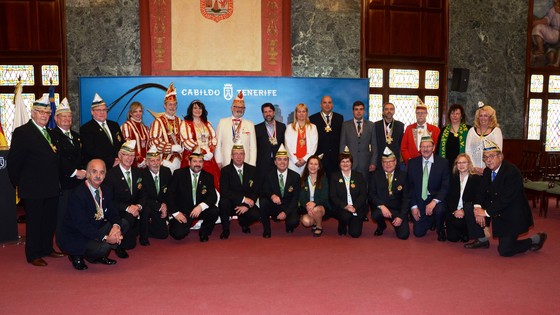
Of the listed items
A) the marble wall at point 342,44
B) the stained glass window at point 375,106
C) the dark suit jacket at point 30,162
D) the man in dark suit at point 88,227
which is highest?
the marble wall at point 342,44

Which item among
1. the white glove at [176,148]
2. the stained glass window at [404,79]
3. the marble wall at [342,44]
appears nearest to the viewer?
the white glove at [176,148]

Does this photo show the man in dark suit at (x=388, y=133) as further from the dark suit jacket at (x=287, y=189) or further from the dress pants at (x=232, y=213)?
the dress pants at (x=232, y=213)

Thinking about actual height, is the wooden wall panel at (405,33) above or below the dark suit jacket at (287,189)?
above

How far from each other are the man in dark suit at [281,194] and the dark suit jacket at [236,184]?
146 millimetres

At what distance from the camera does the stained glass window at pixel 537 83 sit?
32.9ft

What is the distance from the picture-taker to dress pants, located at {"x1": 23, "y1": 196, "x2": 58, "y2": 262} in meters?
4.63

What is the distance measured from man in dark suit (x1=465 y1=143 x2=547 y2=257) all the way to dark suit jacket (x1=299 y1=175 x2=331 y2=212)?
1.67 meters

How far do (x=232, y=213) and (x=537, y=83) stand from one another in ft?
23.8

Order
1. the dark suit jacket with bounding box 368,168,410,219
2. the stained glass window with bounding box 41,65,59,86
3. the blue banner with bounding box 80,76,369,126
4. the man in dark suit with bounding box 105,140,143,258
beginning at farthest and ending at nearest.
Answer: the stained glass window with bounding box 41,65,59,86
the blue banner with bounding box 80,76,369,126
the dark suit jacket with bounding box 368,168,410,219
the man in dark suit with bounding box 105,140,143,258

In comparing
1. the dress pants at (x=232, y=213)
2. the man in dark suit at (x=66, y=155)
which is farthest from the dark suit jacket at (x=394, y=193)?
the man in dark suit at (x=66, y=155)

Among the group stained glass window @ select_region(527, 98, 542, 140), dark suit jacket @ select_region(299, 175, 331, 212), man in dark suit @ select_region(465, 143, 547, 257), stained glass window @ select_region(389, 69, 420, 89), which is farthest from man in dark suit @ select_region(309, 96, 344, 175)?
stained glass window @ select_region(527, 98, 542, 140)

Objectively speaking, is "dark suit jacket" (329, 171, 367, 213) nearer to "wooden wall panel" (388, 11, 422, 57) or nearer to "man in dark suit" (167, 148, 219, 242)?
"man in dark suit" (167, 148, 219, 242)

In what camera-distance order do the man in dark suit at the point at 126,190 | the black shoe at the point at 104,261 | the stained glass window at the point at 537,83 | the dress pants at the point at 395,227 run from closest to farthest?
the black shoe at the point at 104,261, the man in dark suit at the point at 126,190, the dress pants at the point at 395,227, the stained glass window at the point at 537,83

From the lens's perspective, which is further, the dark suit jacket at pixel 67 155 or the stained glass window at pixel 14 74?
the stained glass window at pixel 14 74
